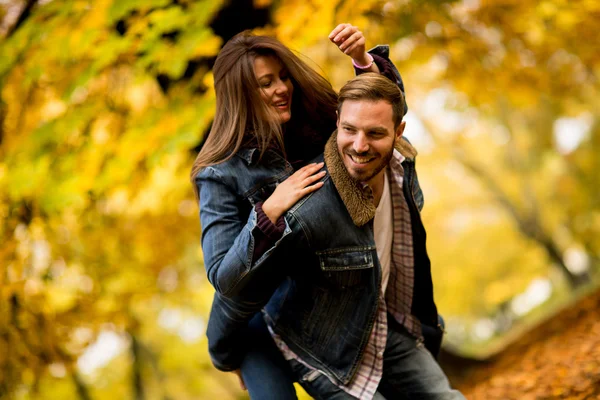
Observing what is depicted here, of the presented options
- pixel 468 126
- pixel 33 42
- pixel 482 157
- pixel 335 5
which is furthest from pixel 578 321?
pixel 482 157

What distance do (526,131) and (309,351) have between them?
12.9m

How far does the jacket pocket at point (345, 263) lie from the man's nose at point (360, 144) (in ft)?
1.41

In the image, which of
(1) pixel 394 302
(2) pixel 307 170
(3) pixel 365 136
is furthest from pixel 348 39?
(1) pixel 394 302

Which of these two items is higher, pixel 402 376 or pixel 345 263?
pixel 345 263

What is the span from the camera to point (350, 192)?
2.55 m

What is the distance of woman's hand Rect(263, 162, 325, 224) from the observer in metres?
2.49

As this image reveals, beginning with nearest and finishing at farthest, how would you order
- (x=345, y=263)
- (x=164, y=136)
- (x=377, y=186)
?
(x=345, y=263) < (x=377, y=186) < (x=164, y=136)

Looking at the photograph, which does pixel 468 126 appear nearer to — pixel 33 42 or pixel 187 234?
pixel 187 234

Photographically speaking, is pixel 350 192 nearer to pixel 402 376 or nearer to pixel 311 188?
pixel 311 188

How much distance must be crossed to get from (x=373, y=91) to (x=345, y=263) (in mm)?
716

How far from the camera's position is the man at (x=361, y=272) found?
252 centimetres

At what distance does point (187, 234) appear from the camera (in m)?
9.38

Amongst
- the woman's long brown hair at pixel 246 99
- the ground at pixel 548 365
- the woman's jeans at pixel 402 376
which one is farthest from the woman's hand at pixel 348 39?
the ground at pixel 548 365

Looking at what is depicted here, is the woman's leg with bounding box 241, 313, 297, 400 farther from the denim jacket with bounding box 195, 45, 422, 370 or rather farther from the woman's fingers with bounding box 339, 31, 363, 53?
the woman's fingers with bounding box 339, 31, 363, 53
